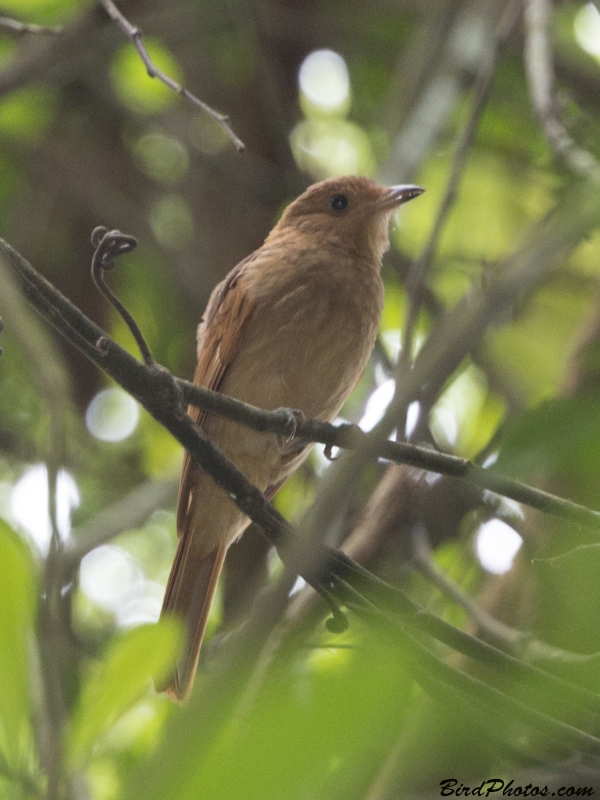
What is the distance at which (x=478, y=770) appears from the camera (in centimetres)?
262

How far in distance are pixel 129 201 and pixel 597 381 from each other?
3083mm

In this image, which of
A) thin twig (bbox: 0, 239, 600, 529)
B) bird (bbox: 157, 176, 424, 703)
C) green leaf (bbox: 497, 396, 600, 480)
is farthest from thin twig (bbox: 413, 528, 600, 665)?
green leaf (bbox: 497, 396, 600, 480)

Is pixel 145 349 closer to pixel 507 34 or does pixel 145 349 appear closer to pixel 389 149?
pixel 507 34

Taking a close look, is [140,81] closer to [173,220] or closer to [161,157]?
[161,157]

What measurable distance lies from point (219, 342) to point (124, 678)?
2717 mm

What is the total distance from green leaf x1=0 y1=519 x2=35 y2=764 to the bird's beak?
10.5 ft

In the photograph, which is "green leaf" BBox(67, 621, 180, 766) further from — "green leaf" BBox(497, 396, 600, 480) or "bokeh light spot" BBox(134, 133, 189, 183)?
"bokeh light spot" BBox(134, 133, 189, 183)

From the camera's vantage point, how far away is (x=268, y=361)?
12.7ft

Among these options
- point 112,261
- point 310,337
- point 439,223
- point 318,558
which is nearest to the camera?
point 318,558

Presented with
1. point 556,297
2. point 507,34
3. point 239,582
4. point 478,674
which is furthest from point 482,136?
point 478,674

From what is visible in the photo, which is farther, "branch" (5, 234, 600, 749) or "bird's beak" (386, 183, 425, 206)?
"bird's beak" (386, 183, 425, 206)

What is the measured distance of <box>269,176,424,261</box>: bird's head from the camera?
4246 mm

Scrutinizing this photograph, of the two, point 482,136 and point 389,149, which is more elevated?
point 482,136

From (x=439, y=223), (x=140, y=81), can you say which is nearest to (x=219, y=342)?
(x=439, y=223)
